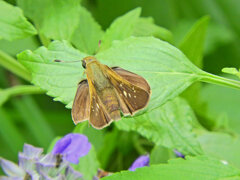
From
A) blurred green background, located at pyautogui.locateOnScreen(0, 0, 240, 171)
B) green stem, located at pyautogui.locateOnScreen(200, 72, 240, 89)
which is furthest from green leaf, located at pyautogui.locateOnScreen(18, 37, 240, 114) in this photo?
blurred green background, located at pyautogui.locateOnScreen(0, 0, 240, 171)

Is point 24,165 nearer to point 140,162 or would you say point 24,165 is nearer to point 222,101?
point 140,162

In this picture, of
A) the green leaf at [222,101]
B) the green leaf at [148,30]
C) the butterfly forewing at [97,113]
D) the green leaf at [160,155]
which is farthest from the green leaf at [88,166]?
the green leaf at [222,101]

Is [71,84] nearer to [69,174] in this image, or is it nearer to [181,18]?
[69,174]

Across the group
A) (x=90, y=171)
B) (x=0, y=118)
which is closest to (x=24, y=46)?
(x=0, y=118)

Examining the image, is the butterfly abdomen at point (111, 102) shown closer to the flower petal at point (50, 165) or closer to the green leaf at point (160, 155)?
the flower petal at point (50, 165)

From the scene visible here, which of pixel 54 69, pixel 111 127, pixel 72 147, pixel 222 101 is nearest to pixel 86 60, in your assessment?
pixel 54 69
